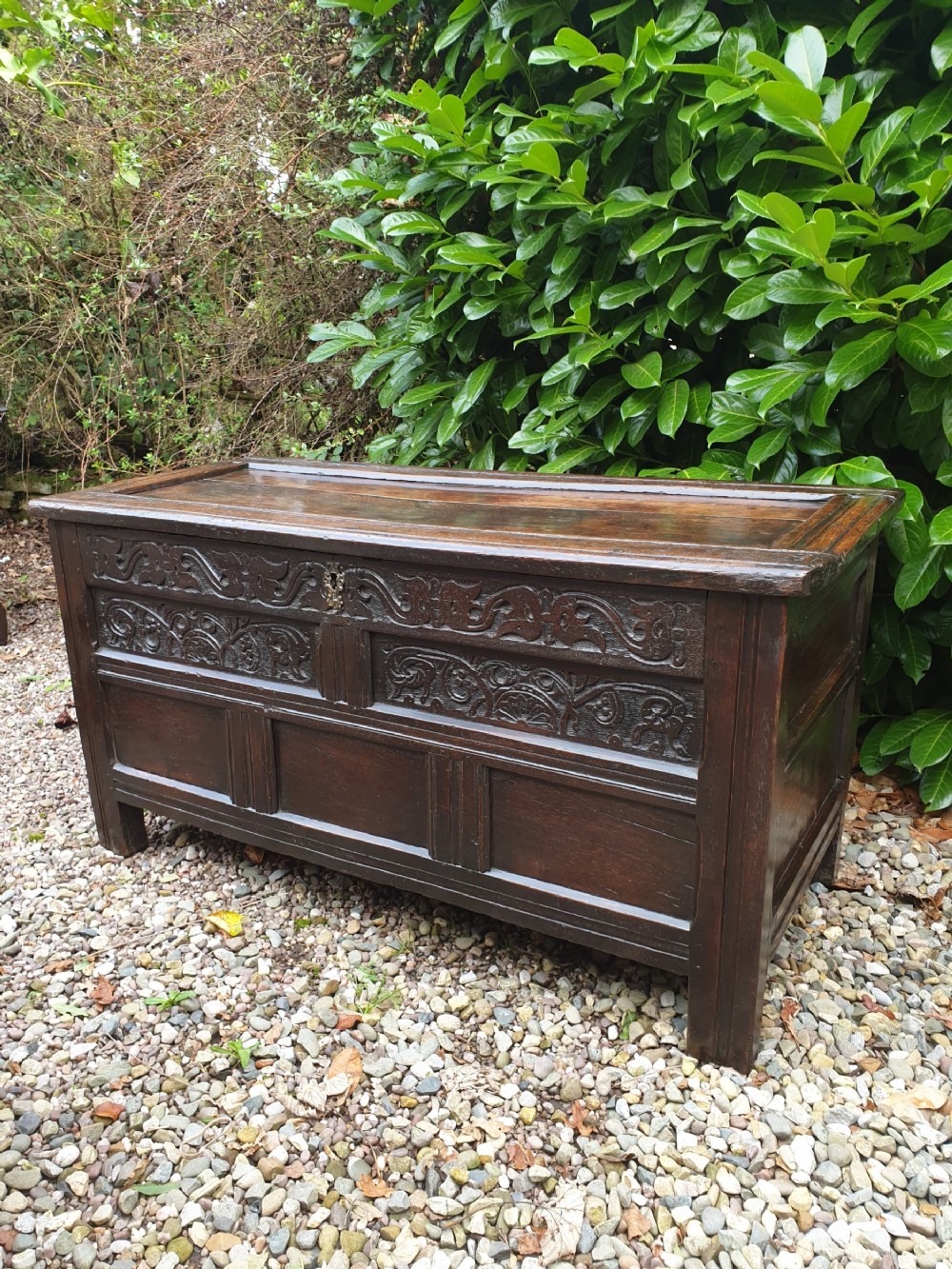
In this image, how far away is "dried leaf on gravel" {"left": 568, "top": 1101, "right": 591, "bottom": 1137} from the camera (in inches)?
59.3

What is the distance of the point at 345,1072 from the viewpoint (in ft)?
5.40

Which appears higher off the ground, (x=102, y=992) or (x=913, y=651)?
(x=913, y=651)

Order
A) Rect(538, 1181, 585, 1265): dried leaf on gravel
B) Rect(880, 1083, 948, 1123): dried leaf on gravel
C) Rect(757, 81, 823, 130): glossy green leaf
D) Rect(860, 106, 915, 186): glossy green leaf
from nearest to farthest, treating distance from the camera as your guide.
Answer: Rect(538, 1181, 585, 1265): dried leaf on gravel → Rect(880, 1083, 948, 1123): dried leaf on gravel → Rect(757, 81, 823, 130): glossy green leaf → Rect(860, 106, 915, 186): glossy green leaf

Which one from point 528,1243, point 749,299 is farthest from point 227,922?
point 749,299

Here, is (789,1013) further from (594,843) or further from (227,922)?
(227,922)

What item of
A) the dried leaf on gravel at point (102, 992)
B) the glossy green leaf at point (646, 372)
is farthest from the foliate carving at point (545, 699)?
the glossy green leaf at point (646, 372)

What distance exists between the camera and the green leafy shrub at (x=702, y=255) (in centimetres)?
205

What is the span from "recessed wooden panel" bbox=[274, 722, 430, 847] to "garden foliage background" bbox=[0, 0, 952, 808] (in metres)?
1.12

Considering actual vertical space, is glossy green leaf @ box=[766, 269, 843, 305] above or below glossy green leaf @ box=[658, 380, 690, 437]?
above

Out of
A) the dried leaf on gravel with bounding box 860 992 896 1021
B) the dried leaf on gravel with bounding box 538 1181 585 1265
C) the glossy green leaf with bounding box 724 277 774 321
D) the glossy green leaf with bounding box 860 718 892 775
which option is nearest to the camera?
the dried leaf on gravel with bounding box 538 1181 585 1265

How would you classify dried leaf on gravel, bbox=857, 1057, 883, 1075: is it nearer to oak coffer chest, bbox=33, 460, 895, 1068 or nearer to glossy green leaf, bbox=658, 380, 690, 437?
oak coffer chest, bbox=33, 460, 895, 1068

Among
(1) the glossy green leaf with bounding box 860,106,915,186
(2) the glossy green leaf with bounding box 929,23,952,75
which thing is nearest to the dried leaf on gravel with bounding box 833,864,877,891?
(1) the glossy green leaf with bounding box 860,106,915,186

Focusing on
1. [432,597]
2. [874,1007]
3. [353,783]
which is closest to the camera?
[432,597]

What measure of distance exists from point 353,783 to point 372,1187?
0.75m
